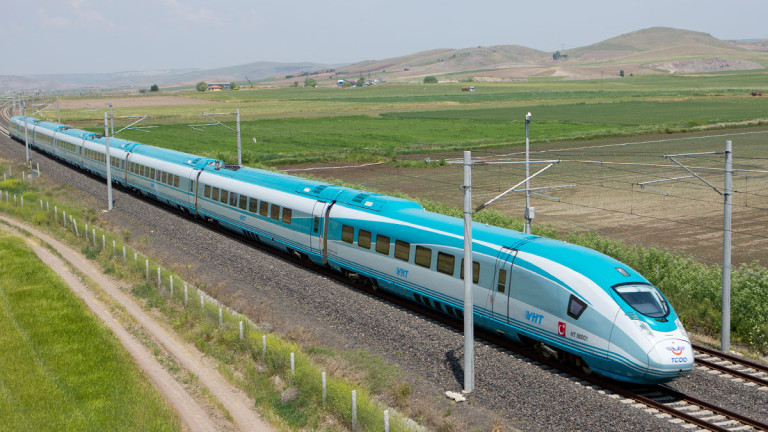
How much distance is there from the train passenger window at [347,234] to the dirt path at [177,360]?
23.4ft

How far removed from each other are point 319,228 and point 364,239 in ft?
10.3

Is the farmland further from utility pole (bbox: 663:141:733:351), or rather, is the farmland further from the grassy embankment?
the grassy embankment

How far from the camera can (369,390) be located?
60.9 ft

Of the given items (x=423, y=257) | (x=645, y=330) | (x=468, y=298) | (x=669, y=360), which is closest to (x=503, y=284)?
(x=468, y=298)

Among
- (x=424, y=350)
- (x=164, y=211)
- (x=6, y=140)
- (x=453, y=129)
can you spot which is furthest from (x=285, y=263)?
(x=6, y=140)

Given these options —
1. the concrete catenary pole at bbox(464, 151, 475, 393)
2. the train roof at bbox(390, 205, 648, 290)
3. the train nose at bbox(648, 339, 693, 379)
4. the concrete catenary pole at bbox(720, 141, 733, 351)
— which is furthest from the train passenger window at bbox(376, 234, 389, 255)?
the concrete catenary pole at bbox(720, 141, 733, 351)

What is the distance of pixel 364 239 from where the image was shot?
26.5m

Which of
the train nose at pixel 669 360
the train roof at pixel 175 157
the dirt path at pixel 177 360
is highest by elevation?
the train roof at pixel 175 157

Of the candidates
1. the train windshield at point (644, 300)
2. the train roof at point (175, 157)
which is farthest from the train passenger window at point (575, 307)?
the train roof at point (175, 157)

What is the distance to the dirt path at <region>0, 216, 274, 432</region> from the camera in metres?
18.0

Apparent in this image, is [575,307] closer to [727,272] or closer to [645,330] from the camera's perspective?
[645,330]

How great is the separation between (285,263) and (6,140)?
283 ft

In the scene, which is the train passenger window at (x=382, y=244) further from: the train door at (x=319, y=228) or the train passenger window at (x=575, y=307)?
the train passenger window at (x=575, y=307)

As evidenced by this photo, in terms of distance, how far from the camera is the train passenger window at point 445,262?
74.3 feet
